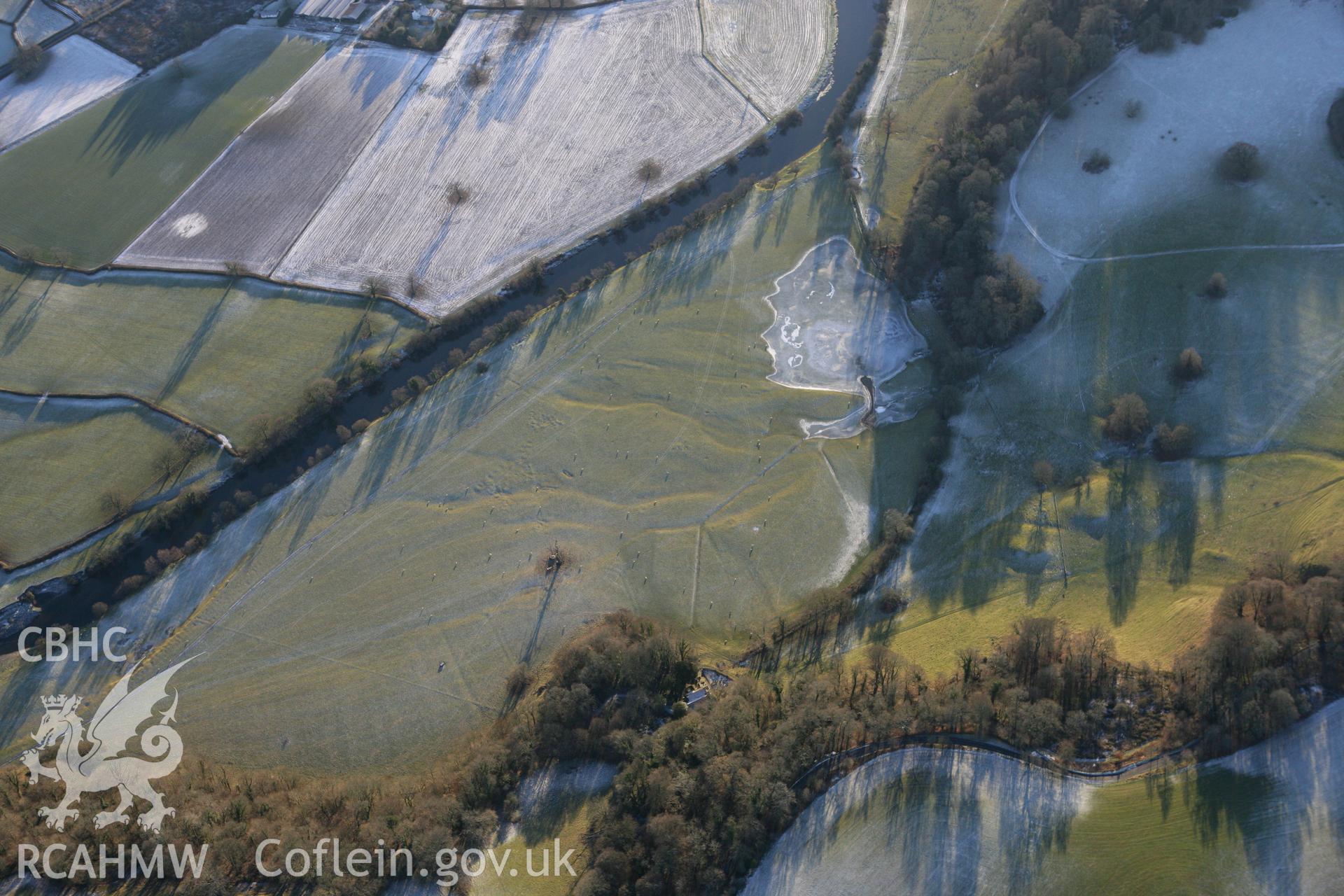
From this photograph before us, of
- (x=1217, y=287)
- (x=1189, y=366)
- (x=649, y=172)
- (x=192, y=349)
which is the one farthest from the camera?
(x=649, y=172)

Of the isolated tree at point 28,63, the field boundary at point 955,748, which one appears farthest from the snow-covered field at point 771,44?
the isolated tree at point 28,63

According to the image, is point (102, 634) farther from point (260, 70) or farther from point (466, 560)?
point (260, 70)

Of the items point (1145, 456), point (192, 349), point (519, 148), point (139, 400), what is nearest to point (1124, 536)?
point (1145, 456)

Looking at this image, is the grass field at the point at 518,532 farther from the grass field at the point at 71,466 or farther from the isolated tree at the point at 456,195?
the isolated tree at the point at 456,195

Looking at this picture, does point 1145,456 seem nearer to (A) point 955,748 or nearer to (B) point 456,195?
(A) point 955,748

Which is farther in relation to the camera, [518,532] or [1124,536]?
[518,532]

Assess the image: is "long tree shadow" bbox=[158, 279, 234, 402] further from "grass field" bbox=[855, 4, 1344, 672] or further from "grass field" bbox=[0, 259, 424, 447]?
"grass field" bbox=[855, 4, 1344, 672]

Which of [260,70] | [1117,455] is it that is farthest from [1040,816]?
[260,70]
